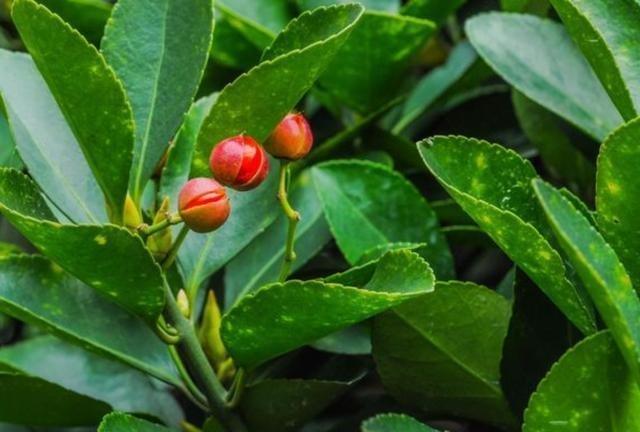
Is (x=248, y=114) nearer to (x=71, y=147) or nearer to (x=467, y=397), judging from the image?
(x=71, y=147)

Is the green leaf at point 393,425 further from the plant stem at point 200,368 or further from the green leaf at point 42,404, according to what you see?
the green leaf at point 42,404

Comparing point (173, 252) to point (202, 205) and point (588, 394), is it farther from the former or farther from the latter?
point (588, 394)

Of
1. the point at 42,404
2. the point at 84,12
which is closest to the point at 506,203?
the point at 42,404

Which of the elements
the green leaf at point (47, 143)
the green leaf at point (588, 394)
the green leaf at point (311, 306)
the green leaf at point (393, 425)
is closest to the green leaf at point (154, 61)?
the green leaf at point (47, 143)

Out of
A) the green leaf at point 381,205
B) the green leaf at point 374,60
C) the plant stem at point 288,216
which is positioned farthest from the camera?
the green leaf at point 374,60

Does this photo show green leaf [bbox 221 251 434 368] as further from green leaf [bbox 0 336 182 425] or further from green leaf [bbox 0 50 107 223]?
green leaf [bbox 0 336 182 425]

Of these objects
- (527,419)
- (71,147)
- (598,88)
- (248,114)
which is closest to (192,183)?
(248,114)
